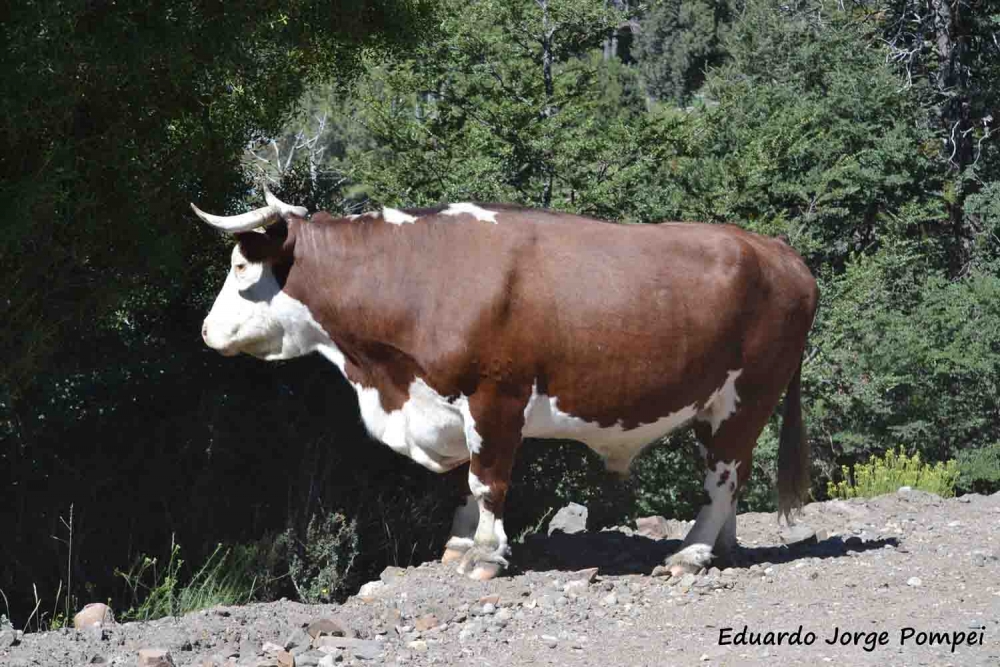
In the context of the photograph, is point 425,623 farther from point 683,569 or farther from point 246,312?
point 246,312

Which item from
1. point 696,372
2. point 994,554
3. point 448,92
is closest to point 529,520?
point 696,372

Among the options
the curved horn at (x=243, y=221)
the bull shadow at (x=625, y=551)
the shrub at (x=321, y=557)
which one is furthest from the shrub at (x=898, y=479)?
the curved horn at (x=243, y=221)

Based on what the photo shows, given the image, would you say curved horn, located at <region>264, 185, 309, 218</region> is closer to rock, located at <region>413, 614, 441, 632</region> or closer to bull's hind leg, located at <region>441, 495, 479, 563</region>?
bull's hind leg, located at <region>441, 495, 479, 563</region>

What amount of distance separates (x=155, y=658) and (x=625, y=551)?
3.72m

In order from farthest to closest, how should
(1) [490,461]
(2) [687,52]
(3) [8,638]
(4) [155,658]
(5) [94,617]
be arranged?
(2) [687,52]
(1) [490,461]
(5) [94,617]
(3) [8,638]
(4) [155,658]

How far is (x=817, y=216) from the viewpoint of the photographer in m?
17.5

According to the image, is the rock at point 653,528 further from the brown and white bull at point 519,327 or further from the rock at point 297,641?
the rock at point 297,641

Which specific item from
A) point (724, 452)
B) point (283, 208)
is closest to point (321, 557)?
point (283, 208)

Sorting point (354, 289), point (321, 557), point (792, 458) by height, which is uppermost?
point (354, 289)

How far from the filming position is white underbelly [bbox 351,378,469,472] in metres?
7.56

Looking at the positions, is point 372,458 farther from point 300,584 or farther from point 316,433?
point 300,584

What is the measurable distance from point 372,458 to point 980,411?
811cm

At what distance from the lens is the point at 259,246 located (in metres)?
7.81

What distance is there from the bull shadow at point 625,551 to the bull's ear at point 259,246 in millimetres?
2427
